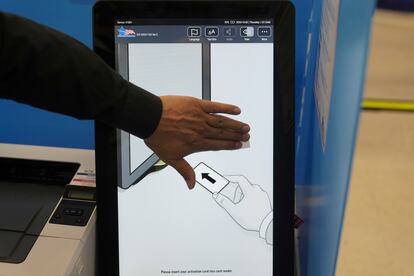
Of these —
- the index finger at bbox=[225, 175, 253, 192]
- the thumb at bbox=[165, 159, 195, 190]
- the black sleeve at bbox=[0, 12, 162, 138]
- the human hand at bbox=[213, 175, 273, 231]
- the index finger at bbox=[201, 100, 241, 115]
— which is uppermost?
the black sleeve at bbox=[0, 12, 162, 138]

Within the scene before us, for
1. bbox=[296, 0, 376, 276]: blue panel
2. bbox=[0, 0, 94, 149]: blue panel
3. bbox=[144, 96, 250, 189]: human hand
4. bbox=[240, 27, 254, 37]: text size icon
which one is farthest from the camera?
bbox=[0, 0, 94, 149]: blue panel

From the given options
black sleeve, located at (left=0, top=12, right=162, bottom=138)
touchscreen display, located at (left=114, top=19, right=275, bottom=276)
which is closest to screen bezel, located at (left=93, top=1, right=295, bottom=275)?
touchscreen display, located at (left=114, top=19, right=275, bottom=276)

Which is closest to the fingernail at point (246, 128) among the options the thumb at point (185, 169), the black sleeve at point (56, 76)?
the thumb at point (185, 169)

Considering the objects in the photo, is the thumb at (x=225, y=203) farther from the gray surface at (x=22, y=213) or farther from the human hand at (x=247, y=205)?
the gray surface at (x=22, y=213)

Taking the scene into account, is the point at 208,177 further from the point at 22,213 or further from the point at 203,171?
the point at 22,213

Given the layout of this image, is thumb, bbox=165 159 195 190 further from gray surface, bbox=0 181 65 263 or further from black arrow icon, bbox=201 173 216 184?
gray surface, bbox=0 181 65 263

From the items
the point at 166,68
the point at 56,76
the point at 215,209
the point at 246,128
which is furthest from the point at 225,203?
the point at 56,76

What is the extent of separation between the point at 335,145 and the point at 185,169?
29 centimetres

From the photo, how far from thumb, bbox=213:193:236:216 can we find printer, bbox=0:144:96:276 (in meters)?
0.21

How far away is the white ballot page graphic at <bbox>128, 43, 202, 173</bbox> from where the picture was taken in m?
0.92

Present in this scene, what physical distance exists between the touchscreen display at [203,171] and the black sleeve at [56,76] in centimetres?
19

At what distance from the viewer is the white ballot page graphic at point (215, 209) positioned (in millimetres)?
925

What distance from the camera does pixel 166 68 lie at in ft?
3.05

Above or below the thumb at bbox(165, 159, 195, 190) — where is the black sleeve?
above
